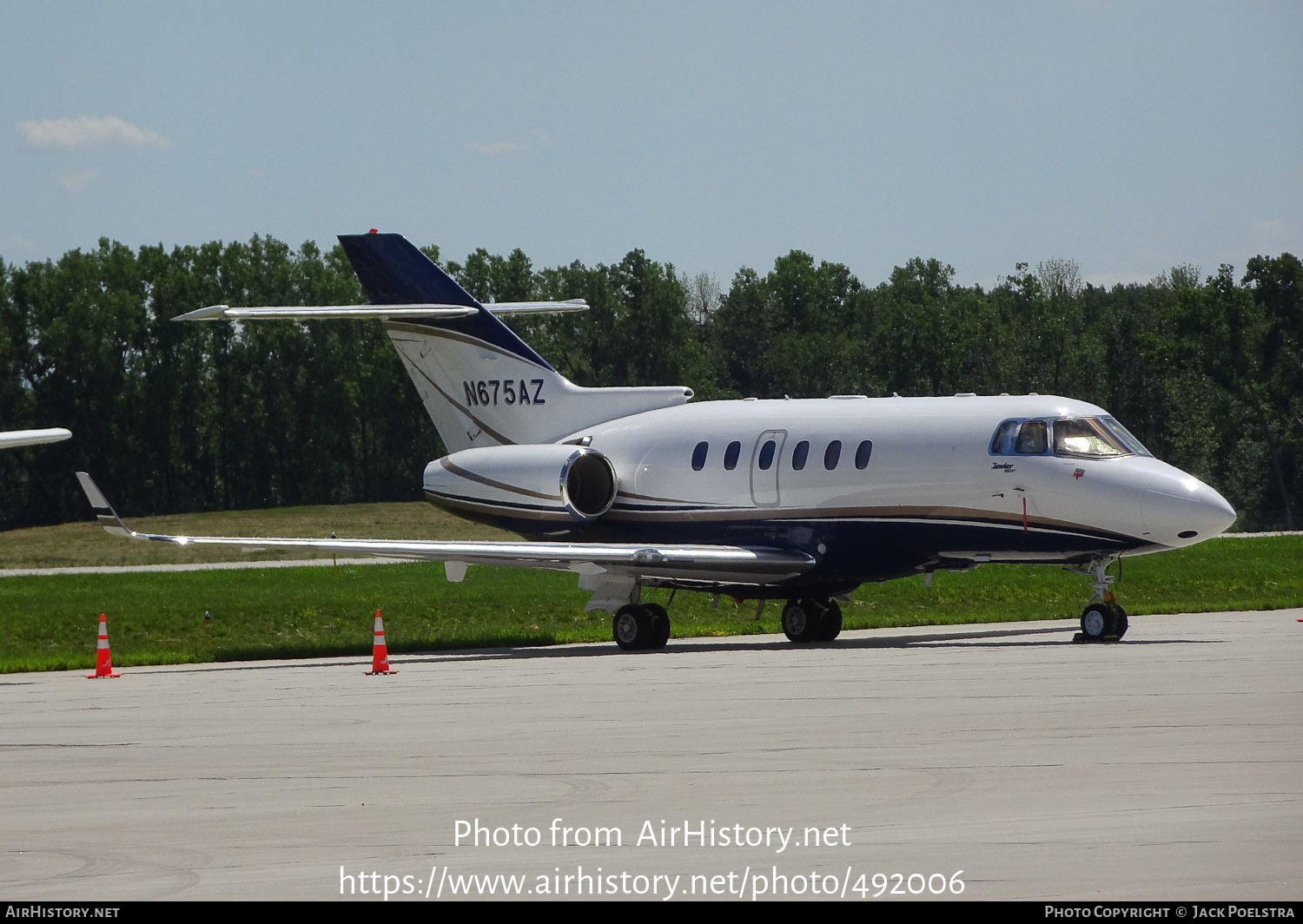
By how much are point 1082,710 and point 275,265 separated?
8393cm

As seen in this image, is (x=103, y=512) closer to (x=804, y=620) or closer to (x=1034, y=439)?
(x=804, y=620)

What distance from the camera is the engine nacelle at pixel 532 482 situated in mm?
26109

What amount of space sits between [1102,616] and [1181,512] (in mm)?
1724

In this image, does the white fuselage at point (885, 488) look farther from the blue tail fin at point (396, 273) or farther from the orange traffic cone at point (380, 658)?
the orange traffic cone at point (380, 658)

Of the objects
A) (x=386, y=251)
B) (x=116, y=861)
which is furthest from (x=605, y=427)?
(x=116, y=861)

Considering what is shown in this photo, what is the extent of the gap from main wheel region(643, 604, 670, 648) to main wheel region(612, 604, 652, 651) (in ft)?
0.15

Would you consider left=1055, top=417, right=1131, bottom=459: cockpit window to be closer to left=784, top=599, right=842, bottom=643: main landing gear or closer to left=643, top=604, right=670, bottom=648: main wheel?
left=784, top=599, right=842, bottom=643: main landing gear

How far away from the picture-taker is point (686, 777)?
10797 mm

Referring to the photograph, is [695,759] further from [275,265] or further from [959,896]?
[275,265]

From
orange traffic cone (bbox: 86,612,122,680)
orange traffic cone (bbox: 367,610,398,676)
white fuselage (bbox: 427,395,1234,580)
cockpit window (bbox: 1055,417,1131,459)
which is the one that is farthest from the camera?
cockpit window (bbox: 1055,417,1131,459)

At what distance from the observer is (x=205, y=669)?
23.0 metres

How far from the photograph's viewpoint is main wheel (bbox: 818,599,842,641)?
25375 millimetres

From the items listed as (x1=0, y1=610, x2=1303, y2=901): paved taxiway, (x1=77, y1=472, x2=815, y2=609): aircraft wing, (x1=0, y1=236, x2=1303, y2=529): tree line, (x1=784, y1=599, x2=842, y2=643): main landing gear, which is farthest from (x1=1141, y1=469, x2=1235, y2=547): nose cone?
(x1=0, y1=236, x2=1303, y2=529): tree line

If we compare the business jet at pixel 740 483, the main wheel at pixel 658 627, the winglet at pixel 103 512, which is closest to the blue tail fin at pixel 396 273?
the business jet at pixel 740 483
